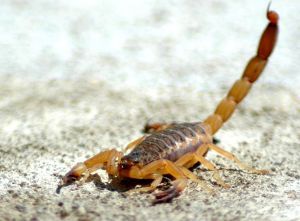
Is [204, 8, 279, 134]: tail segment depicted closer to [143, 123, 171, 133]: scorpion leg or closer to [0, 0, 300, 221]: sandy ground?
[0, 0, 300, 221]: sandy ground

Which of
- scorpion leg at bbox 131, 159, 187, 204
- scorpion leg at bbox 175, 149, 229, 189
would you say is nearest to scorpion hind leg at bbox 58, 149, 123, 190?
scorpion leg at bbox 131, 159, 187, 204

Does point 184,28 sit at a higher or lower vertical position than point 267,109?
higher

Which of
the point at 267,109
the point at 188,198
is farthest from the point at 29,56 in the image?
the point at 188,198

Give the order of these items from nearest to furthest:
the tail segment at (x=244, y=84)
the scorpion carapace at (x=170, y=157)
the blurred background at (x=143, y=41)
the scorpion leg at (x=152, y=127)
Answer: the scorpion carapace at (x=170, y=157) → the tail segment at (x=244, y=84) → the scorpion leg at (x=152, y=127) → the blurred background at (x=143, y=41)

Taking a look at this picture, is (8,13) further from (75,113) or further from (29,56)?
(75,113)

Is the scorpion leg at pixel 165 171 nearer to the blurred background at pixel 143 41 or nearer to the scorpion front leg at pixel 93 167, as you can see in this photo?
the scorpion front leg at pixel 93 167

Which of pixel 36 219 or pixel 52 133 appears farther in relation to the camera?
pixel 52 133

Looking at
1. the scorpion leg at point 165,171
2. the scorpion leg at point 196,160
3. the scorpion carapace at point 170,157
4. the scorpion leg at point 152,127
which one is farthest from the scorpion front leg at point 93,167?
the scorpion leg at point 152,127

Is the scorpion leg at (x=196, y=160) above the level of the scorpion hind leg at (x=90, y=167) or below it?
below
